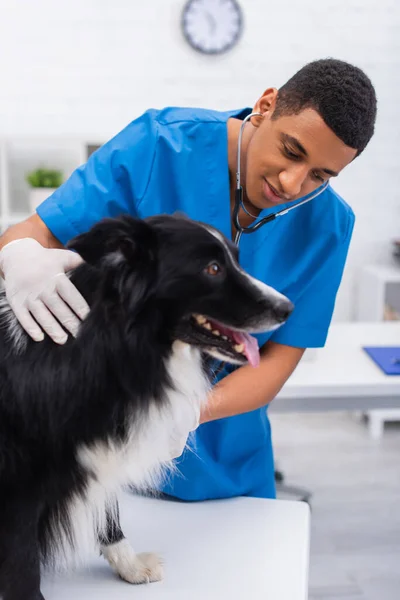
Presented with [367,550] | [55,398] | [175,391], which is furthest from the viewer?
[367,550]

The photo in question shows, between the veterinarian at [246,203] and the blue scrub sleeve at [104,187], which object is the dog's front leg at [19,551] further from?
the blue scrub sleeve at [104,187]

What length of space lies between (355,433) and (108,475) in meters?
2.87

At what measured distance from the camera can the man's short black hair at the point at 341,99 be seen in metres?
0.94

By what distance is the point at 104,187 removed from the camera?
1.16m

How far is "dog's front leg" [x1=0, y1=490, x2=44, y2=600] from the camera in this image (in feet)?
2.64

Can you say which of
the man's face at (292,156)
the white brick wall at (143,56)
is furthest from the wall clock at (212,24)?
the man's face at (292,156)

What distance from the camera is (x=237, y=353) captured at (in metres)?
0.88

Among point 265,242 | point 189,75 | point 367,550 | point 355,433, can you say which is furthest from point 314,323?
point 189,75

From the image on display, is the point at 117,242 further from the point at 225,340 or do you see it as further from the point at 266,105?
the point at 266,105

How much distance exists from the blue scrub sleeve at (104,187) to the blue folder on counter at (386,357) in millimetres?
1042

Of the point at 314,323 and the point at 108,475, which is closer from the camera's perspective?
the point at 108,475

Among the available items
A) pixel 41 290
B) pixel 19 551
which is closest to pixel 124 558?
pixel 19 551

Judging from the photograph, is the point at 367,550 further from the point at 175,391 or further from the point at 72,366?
the point at 72,366

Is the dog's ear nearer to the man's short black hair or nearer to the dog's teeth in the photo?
the dog's teeth
